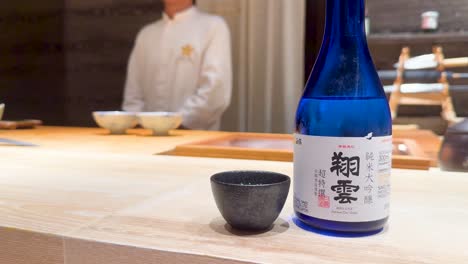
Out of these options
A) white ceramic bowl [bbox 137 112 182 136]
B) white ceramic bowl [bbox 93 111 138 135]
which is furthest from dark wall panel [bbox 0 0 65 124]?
white ceramic bowl [bbox 137 112 182 136]

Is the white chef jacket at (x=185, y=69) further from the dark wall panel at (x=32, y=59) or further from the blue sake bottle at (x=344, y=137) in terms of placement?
the blue sake bottle at (x=344, y=137)

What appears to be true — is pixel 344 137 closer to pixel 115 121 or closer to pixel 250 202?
pixel 250 202

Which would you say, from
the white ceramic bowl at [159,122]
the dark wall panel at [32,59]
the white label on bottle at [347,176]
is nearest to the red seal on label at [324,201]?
the white label on bottle at [347,176]

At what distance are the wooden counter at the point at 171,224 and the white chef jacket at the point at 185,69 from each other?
1633 millimetres

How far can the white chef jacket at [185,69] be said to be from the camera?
94.3 inches

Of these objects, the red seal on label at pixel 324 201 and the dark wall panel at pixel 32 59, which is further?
the dark wall panel at pixel 32 59

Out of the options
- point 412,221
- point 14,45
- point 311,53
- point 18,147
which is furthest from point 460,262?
point 14,45

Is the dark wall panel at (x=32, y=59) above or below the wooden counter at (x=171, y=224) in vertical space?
above

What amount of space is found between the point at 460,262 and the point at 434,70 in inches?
111

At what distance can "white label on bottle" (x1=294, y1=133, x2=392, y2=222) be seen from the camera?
40 centimetres

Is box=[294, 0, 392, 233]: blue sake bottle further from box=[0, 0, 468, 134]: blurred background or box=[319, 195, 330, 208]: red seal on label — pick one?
box=[0, 0, 468, 134]: blurred background

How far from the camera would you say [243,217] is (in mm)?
435

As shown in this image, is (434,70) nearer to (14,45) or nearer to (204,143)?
(204,143)

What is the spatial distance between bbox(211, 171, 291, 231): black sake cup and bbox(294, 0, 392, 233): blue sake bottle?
0.09 feet
